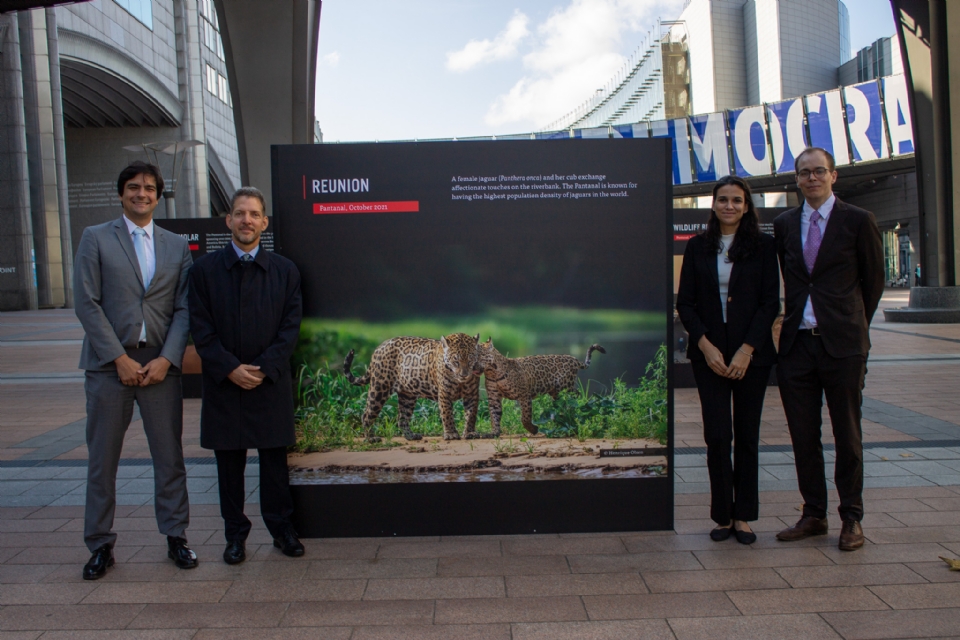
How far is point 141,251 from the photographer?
3.59m

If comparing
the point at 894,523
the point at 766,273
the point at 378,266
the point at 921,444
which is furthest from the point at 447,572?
the point at 921,444

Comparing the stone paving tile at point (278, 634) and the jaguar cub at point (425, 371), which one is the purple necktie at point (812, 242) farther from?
the stone paving tile at point (278, 634)

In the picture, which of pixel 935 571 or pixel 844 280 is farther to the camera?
pixel 844 280

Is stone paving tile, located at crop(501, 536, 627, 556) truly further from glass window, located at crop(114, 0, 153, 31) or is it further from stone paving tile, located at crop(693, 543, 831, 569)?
glass window, located at crop(114, 0, 153, 31)

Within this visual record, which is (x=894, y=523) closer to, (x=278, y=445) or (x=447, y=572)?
(x=447, y=572)

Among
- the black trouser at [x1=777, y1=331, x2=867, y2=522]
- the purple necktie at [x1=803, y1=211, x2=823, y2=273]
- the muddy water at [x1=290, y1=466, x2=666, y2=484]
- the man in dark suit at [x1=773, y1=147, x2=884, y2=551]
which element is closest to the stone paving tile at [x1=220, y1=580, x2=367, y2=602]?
the muddy water at [x1=290, y1=466, x2=666, y2=484]

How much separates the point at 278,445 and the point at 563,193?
1.90m

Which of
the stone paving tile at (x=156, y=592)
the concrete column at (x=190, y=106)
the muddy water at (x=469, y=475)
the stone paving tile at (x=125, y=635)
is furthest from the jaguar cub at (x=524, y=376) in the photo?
the concrete column at (x=190, y=106)

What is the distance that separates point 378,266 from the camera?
12.0 ft

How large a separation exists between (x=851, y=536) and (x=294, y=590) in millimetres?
2684

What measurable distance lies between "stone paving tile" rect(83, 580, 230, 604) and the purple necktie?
3.23 m

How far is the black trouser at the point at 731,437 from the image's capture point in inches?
146

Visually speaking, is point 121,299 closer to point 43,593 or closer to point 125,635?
point 43,593

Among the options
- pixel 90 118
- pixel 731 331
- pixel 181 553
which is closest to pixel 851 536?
pixel 731 331
